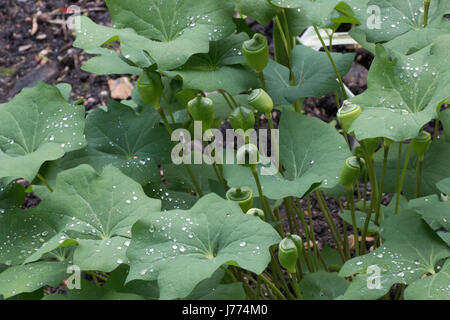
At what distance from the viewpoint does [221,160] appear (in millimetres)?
1034

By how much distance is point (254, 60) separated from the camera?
3.21 feet

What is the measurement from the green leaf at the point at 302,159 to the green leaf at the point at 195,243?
3.6 inches

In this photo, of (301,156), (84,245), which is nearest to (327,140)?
(301,156)

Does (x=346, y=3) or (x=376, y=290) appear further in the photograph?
(x=346, y=3)

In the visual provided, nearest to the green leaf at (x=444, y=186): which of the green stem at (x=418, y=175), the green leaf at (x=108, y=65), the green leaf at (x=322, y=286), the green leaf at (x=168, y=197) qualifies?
the green stem at (x=418, y=175)

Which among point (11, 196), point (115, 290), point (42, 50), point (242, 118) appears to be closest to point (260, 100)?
point (242, 118)

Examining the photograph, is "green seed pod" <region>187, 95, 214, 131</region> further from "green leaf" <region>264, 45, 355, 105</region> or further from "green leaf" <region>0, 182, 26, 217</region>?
"green leaf" <region>0, 182, 26, 217</region>

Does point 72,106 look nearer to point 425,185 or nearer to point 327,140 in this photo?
point 327,140

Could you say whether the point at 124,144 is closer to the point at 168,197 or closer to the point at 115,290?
the point at 168,197

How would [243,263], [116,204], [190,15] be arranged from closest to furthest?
[243,263], [116,204], [190,15]

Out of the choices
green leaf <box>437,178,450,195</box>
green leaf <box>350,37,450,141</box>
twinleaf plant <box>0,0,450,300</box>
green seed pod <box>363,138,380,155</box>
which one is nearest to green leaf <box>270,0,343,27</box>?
twinleaf plant <box>0,0,450,300</box>

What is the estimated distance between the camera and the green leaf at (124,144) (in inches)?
42.8

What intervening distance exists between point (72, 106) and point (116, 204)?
0.25 m

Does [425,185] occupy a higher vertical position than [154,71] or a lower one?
lower
